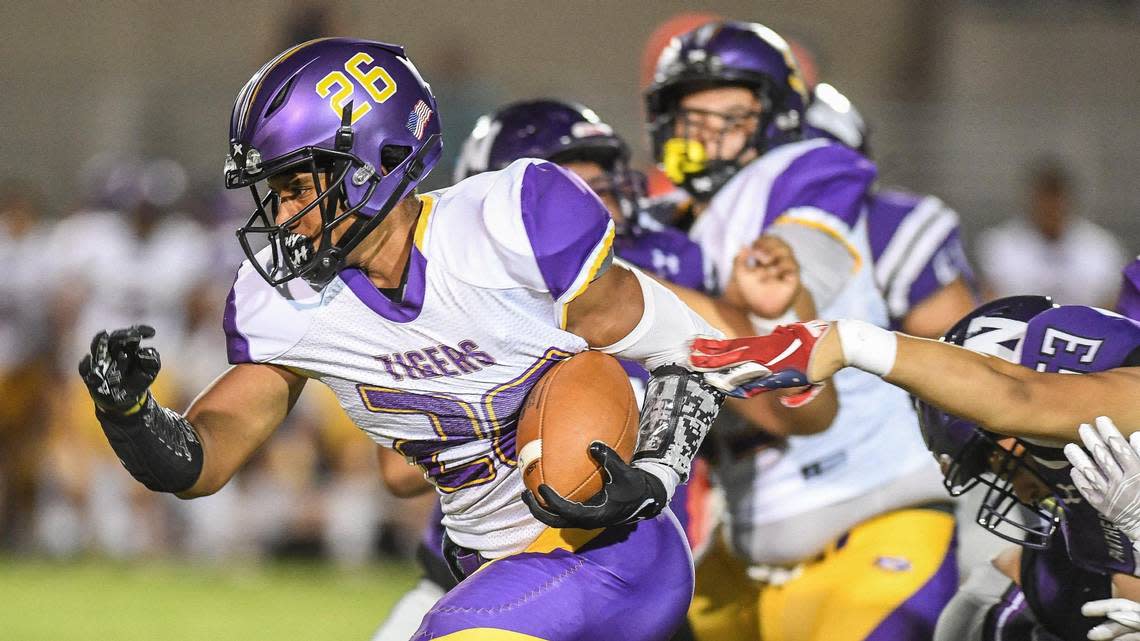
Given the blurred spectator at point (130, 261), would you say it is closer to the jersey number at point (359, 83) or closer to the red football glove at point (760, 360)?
the jersey number at point (359, 83)

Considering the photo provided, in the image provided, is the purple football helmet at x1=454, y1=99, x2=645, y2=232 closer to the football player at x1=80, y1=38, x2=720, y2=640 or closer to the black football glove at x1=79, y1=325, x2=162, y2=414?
the football player at x1=80, y1=38, x2=720, y2=640

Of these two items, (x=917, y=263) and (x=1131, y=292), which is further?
(x=917, y=263)

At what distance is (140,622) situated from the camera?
7.70 meters

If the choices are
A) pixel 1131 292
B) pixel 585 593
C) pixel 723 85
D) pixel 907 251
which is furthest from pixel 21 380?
pixel 1131 292

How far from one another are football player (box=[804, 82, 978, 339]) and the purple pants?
175cm

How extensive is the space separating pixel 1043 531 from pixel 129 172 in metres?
8.30

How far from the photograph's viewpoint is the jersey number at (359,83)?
3.28 meters

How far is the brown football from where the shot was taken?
3098 mm

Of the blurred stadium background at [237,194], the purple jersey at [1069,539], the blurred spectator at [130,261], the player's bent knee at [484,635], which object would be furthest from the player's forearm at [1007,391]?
the blurred spectator at [130,261]

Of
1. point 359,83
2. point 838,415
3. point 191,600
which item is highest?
point 359,83

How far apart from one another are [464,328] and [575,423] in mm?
326

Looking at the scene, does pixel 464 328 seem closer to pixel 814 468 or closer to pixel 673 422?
pixel 673 422

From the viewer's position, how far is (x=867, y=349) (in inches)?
120

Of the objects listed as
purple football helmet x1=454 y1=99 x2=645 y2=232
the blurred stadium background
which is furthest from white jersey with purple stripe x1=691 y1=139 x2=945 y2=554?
the blurred stadium background
